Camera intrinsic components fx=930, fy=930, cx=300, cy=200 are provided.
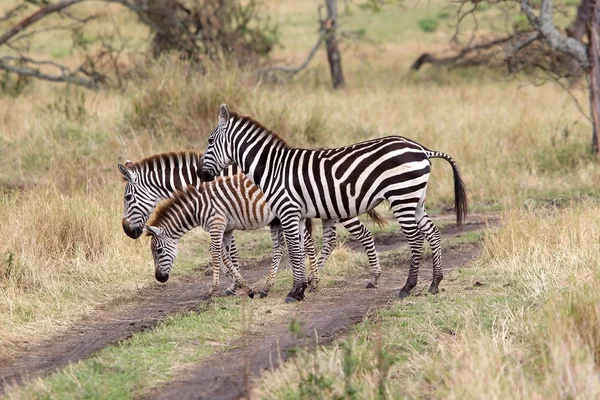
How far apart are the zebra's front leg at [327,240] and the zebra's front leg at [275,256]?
0.42 metres

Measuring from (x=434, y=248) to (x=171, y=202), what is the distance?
243cm

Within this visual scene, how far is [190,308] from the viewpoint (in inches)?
311

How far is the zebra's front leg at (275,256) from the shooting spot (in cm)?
826

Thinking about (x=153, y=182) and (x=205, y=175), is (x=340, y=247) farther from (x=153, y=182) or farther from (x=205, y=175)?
(x=153, y=182)

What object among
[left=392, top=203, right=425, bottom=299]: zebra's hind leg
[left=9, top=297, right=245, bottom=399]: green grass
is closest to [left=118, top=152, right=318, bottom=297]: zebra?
[left=9, top=297, right=245, bottom=399]: green grass

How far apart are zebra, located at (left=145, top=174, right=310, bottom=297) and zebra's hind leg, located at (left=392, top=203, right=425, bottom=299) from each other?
1215mm

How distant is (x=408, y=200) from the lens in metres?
7.80

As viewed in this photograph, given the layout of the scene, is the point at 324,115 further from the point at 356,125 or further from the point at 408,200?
the point at 408,200

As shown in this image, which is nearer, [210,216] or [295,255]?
[295,255]

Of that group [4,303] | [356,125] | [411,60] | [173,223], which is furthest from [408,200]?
[411,60]

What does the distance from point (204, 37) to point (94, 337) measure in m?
12.6

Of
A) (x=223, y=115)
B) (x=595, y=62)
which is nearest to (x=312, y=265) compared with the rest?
(x=223, y=115)

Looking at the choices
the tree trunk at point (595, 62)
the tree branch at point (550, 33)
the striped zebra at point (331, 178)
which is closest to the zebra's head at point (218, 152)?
the striped zebra at point (331, 178)

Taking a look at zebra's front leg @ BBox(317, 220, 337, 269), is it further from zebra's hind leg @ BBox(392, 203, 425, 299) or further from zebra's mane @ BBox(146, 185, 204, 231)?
zebra's mane @ BBox(146, 185, 204, 231)
